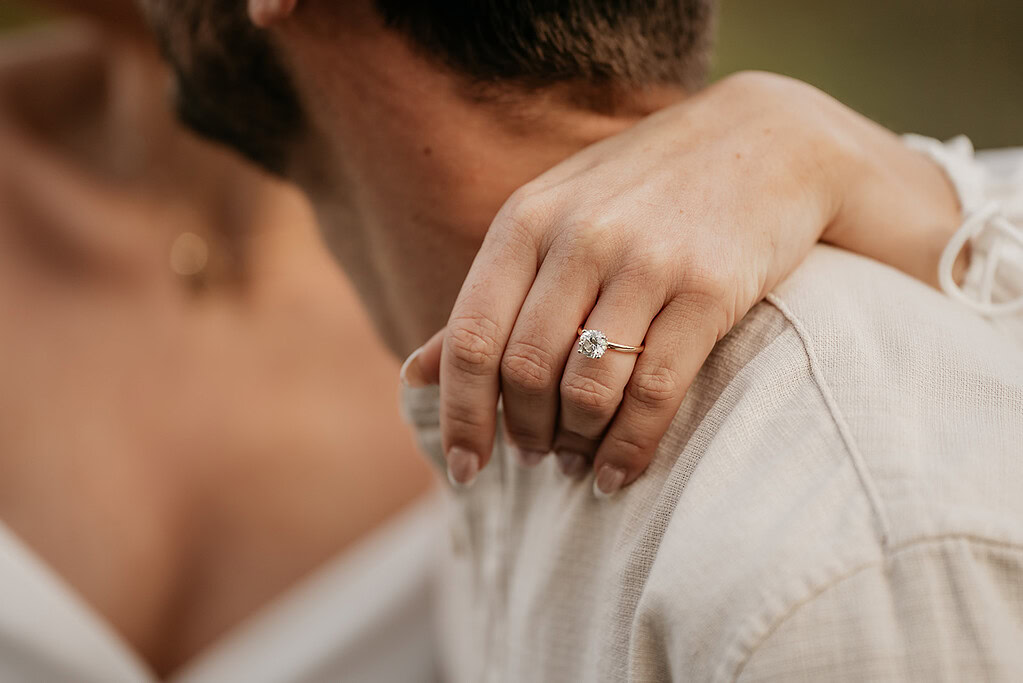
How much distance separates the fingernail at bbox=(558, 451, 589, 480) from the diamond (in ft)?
0.48

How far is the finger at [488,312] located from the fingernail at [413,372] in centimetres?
5

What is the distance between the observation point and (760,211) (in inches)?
24.2

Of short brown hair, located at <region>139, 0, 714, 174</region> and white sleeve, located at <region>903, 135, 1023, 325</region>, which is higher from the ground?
short brown hair, located at <region>139, 0, 714, 174</region>

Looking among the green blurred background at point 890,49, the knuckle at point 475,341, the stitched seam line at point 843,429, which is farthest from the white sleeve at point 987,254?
the green blurred background at point 890,49

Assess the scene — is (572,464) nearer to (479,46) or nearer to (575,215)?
(575,215)

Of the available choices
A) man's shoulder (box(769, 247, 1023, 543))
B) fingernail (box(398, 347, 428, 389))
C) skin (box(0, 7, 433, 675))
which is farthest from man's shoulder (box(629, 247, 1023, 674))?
skin (box(0, 7, 433, 675))

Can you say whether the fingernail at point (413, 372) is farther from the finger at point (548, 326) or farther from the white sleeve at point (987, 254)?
the white sleeve at point (987, 254)

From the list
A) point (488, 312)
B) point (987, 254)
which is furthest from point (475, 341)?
point (987, 254)

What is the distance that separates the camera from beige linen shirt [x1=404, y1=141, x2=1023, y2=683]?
17.8 inches

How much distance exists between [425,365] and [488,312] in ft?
0.36

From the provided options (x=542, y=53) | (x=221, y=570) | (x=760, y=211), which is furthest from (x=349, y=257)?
(x=221, y=570)

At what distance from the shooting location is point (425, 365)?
0.67 meters

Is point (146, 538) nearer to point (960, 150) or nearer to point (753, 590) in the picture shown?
point (753, 590)

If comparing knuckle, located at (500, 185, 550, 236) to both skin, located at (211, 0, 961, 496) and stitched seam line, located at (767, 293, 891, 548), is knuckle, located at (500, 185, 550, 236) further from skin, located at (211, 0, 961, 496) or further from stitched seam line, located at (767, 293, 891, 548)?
stitched seam line, located at (767, 293, 891, 548)
